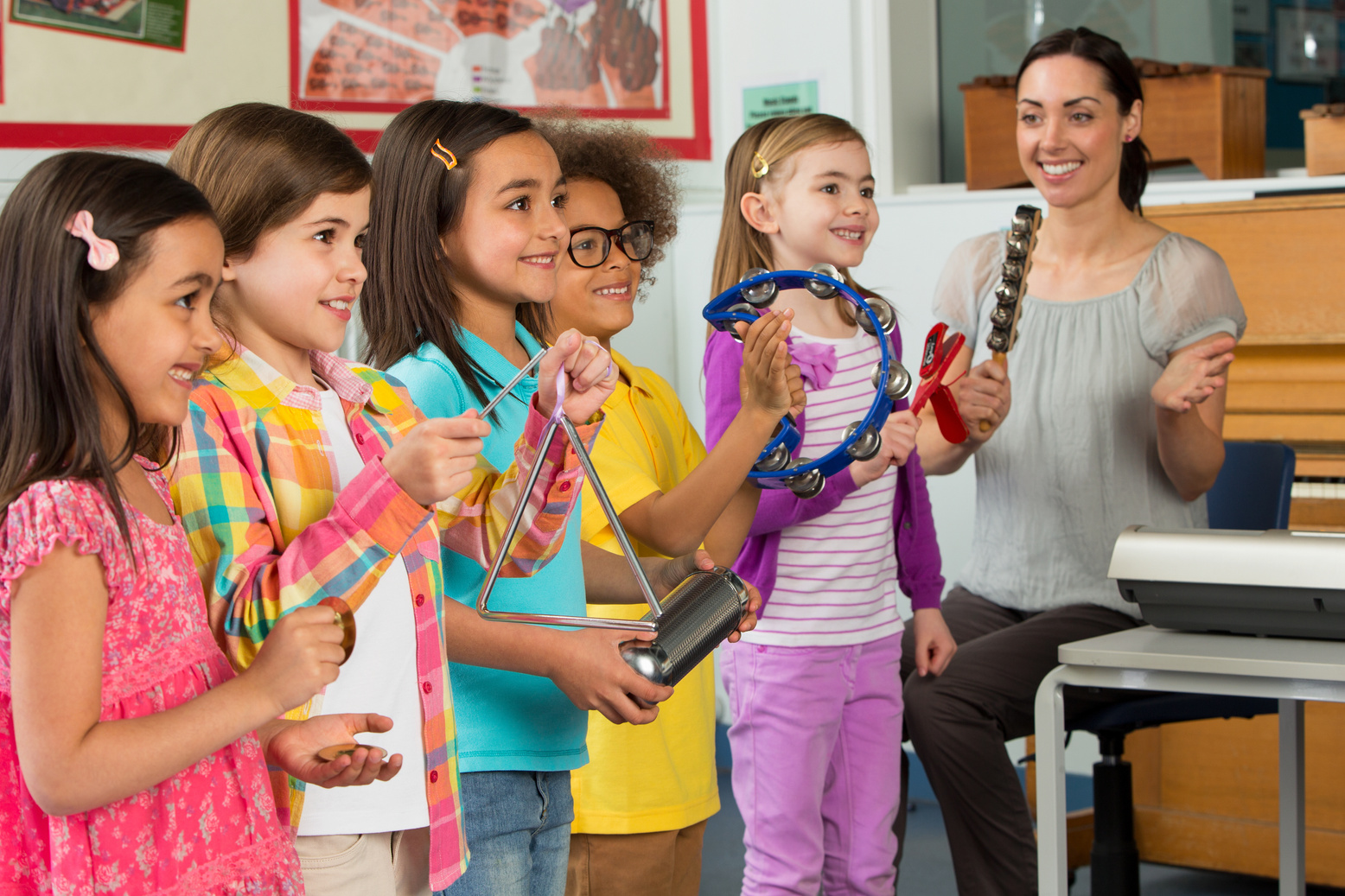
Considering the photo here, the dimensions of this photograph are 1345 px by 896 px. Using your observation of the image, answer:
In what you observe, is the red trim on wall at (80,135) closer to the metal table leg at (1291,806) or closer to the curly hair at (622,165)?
the curly hair at (622,165)

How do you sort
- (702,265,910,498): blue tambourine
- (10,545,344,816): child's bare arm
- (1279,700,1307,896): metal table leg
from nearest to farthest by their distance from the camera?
(10,545,344,816): child's bare arm → (702,265,910,498): blue tambourine → (1279,700,1307,896): metal table leg

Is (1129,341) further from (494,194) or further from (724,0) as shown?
(724,0)

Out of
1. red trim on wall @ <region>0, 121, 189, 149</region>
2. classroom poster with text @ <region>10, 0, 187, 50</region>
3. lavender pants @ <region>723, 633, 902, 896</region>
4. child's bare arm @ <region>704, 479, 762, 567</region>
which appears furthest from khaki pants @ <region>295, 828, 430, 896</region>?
classroom poster with text @ <region>10, 0, 187, 50</region>

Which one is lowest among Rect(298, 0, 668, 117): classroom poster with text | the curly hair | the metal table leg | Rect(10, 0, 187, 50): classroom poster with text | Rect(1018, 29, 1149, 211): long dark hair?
the metal table leg

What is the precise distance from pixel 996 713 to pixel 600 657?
107cm

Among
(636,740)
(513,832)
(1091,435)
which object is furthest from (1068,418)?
(513,832)

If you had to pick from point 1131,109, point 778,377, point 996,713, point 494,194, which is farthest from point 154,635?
point 1131,109

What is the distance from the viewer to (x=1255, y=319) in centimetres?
286

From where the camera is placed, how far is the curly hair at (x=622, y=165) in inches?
69.4

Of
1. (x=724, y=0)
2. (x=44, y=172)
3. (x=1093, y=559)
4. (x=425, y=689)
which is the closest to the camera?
(x=44, y=172)

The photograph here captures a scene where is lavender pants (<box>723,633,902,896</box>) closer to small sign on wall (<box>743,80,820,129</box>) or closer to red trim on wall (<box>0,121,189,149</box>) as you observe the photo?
red trim on wall (<box>0,121,189,149</box>)

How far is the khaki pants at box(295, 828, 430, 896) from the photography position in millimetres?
1102

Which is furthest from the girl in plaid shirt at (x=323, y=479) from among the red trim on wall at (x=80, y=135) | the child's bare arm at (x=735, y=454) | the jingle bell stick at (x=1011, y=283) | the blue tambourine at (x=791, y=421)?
the red trim on wall at (x=80, y=135)

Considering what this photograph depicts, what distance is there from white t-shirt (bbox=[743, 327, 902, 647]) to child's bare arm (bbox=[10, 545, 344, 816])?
1.05 metres
